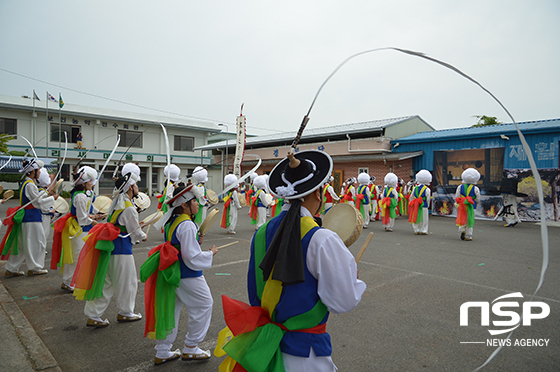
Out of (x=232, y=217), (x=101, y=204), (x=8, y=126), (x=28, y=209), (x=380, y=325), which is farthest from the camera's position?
(x=8, y=126)

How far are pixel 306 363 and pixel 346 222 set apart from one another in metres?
0.96

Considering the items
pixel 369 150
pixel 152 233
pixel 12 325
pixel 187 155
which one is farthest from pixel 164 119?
pixel 12 325

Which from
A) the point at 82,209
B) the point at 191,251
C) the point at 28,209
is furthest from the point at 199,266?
the point at 28,209

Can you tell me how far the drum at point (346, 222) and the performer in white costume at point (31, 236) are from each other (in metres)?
5.90

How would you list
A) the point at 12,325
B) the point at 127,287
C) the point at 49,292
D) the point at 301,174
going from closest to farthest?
the point at 301,174 → the point at 12,325 → the point at 127,287 → the point at 49,292

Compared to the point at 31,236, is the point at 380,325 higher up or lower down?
lower down

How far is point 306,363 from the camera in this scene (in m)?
1.87

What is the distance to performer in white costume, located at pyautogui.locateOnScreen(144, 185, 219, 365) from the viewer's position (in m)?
3.22

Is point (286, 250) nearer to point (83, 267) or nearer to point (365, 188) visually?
point (83, 267)

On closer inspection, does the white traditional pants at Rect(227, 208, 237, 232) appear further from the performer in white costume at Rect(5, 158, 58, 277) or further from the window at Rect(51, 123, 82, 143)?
the window at Rect(51, 123, 82, 143)

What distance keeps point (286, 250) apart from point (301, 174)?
1.55 feet

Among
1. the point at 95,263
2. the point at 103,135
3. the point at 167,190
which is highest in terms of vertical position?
the point at 103,135

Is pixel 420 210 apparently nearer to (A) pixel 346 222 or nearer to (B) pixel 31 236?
(A) pixel 346 222

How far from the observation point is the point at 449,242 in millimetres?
9828
